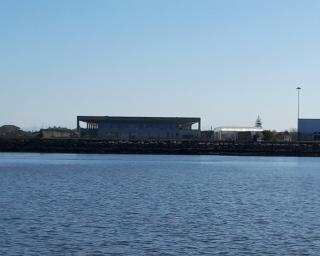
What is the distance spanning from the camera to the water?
26.0m

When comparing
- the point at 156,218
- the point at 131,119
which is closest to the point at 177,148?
the point at 131,119

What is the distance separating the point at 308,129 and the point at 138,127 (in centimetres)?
3742

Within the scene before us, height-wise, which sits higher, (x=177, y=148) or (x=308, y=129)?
(x=308, y=129)

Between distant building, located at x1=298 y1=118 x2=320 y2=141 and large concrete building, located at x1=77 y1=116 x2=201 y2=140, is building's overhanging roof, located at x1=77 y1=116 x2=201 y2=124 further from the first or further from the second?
distant building, located at x1=298 y1=118 x2=320 y2=141

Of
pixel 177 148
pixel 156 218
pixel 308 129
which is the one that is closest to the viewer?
pixel 156 218

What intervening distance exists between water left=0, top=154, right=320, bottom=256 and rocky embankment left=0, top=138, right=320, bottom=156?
72.7 m

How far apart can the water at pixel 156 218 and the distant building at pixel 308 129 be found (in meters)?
105

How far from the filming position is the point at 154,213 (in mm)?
35125

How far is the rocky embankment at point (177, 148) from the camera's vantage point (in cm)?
12888

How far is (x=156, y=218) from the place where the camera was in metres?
33.3

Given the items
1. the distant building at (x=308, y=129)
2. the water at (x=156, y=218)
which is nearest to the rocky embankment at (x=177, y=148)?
the distant building at (x=308, y=129)

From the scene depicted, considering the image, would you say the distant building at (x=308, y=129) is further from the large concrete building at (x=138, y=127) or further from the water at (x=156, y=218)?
the water at (x=156, y=218)

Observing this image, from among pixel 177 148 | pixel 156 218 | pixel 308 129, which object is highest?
pixel 308 129

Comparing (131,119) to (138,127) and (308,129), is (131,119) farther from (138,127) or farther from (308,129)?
(308,129)
